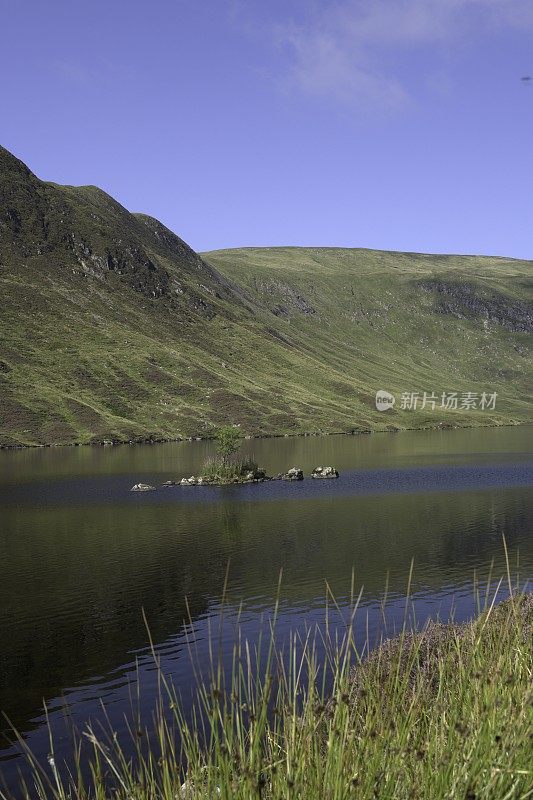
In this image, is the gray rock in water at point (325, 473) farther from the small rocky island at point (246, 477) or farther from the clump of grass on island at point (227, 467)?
the clump of grass on island at point (227, 467)

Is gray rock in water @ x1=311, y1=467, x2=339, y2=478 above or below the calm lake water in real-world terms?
above

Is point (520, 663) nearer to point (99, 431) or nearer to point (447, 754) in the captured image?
point (447, 754)

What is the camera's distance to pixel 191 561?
56.2 m

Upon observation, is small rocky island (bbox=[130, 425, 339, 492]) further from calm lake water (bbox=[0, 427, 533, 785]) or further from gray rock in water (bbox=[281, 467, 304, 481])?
calm lake water (bbox=[0, 427, 533, 785])

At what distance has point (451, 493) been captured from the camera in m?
91.6

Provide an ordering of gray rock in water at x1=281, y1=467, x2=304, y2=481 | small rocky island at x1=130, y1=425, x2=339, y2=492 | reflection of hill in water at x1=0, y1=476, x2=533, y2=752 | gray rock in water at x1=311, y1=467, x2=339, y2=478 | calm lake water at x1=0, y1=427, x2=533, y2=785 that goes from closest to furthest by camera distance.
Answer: calm lake water at x1=0, y1=427, x2=533, y2=785
reflection of hill in water at x1=0, y1=476, x2=533, y2=752
small rocky island at x1=130, y1=425, x2=339, y2=492
gray rock in water at x1=281, y1=467, x2=304, y2=481
gray rock in water at x1=311, y1=467, x2=339, y2=478

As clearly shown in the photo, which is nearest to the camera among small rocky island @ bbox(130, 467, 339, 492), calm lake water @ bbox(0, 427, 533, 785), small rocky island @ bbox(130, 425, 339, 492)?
calm lake water @ bbox(0, 427, 533, 785)

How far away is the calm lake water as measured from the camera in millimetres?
32750

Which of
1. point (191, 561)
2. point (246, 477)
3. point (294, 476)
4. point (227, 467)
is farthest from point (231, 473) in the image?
point (191, 561)

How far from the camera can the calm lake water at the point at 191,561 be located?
107ft

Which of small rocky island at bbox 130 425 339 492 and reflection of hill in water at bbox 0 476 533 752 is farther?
small rocky island at bbox 130 425 339 492

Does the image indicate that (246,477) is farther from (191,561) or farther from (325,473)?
(191,561)

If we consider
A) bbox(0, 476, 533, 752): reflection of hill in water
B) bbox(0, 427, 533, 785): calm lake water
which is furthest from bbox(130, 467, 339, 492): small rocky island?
bbox(0, 476, 533, 752): reflection of hill in water

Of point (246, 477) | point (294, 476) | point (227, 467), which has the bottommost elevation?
point (246, 477)
